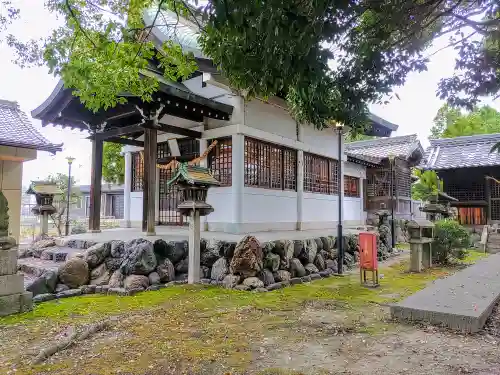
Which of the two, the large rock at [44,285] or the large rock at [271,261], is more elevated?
the large rock at [271,261]

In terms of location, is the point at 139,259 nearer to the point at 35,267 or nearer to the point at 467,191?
the point at 35,267

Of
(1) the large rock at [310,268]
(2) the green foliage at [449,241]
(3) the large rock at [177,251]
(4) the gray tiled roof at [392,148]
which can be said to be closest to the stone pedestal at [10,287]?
(3) the large rock at [177,251]

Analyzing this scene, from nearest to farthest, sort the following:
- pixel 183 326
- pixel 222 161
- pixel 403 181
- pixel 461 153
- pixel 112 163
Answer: pixel 183 326 < pixel 222 161 < pixel 112 163 < pixel 461 153 < pixel 403 181

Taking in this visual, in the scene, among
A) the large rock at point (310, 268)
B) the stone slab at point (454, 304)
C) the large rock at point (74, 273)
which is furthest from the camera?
the large rock at point (310, 268)

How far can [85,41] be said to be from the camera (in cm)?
556

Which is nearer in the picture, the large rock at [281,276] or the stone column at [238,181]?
the large rock at [281,276]

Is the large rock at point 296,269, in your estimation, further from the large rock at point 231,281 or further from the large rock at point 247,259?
the large rock at point 231,281

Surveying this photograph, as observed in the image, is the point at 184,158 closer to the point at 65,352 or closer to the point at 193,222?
the point at 193,222

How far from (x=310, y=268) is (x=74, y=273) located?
18.8ft

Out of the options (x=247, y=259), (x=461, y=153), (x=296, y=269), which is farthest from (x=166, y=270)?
(x=461, y=153)

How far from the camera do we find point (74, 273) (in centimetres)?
778

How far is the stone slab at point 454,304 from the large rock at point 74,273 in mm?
6187

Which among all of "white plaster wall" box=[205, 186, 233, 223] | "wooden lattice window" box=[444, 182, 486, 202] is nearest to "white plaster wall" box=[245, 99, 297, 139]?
"white plaster wall" box=[205, 186, 233, 223]

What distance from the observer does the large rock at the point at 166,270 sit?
826cm
